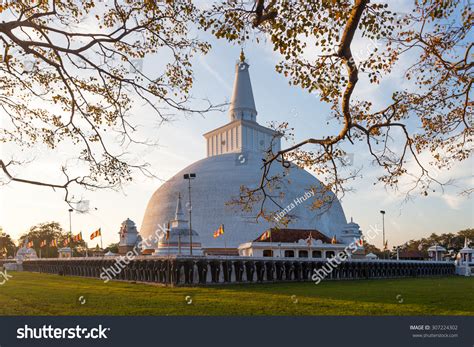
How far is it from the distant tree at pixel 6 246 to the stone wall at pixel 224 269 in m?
55.6

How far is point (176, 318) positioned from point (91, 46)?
8221 mm

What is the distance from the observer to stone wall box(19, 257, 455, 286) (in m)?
38.5

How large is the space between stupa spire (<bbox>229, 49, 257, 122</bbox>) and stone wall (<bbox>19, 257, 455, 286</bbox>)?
129ft

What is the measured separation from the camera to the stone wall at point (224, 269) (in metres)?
38.5

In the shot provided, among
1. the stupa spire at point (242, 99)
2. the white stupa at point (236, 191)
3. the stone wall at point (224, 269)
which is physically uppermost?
the stupa spire at point (242, 99)

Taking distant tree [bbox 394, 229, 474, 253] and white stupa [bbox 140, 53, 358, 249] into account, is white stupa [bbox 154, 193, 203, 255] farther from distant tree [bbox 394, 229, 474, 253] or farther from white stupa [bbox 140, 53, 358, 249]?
distant tree [bbox 394, 229, 474, 253]

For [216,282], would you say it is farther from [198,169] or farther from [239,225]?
[198,169]

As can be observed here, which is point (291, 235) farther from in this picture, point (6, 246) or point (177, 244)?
point (6, 246)

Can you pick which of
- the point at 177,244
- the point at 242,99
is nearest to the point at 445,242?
the point at 242,99

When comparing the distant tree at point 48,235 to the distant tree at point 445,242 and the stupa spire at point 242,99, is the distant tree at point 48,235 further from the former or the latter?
the distant tree at point 445,242

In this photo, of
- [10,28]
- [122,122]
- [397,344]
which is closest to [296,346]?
[397,344]

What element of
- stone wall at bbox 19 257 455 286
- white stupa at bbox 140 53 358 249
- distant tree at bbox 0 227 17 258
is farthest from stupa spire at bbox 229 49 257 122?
distant tree at bbox 0 227 17 258

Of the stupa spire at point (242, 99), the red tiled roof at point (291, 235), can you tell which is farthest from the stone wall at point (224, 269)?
the stupa spire at point (242, 99)

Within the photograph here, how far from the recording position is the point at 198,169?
81000mm
